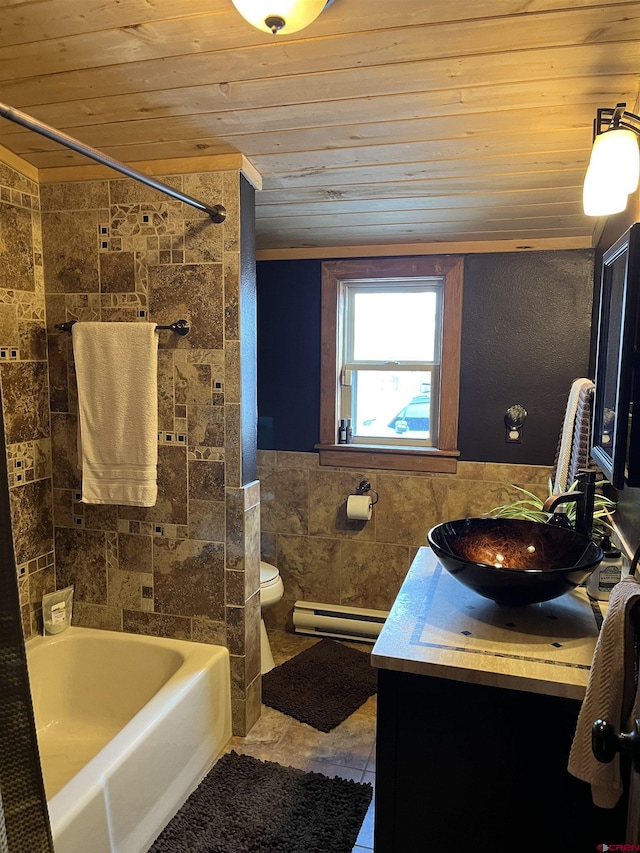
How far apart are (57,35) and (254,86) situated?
0.52 meters

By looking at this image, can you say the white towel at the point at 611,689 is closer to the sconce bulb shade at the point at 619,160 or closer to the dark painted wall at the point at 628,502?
the dark painted wall at the point at 628,502

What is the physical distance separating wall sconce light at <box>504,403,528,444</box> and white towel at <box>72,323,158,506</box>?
1.78 metres

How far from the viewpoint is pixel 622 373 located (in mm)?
1231

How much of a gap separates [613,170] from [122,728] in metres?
2.29

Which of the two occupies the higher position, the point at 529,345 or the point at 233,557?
the point at 529,345

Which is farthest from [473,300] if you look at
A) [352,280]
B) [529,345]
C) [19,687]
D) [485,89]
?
[19,687]

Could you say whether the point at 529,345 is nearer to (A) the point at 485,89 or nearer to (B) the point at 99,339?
(A) the point at 485,89

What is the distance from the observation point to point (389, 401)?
333 centimetres

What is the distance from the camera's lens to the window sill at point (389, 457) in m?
3.13

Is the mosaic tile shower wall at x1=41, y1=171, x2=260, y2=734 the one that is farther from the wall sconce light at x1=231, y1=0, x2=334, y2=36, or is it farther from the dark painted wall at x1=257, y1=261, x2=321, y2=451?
the dark painted wall at x1=257, y1=261, x2=321, y2=451

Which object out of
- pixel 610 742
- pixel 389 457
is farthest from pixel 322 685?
pixel 610 742

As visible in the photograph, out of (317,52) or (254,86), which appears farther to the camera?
(254,86)

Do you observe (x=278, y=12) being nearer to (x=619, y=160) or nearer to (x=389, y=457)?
(x=619, y=160)

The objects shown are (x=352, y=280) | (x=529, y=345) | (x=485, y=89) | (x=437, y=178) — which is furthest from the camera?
(x=352, y=280)
